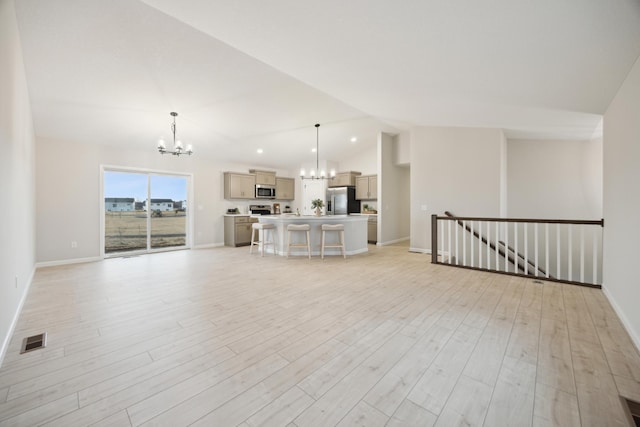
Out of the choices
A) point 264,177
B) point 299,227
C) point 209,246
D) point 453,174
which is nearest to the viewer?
point 299,227

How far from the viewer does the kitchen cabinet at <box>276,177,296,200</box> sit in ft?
29.5

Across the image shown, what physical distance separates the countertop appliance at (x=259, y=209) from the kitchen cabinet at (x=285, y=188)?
1.91 feet

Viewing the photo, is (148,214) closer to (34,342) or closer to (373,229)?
(34,342)

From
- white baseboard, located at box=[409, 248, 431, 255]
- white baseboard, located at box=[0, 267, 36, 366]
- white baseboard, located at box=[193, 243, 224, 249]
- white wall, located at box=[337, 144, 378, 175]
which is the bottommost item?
white baseboard, located at box=[0, 267, 36, 366]

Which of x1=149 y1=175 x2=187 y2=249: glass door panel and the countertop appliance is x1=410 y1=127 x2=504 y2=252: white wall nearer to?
the countertop appliance

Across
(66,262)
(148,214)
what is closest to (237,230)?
(148,214)

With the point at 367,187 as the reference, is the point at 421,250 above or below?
below

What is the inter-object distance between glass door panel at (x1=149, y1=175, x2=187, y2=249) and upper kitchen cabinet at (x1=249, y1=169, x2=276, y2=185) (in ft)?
6.89

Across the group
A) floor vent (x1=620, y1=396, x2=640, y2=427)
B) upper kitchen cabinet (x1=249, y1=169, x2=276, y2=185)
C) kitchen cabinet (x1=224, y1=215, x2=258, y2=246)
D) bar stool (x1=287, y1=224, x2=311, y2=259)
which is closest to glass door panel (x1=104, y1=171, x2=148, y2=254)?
kitchen cabinet (x1=224, y1=215, x2=258, y2=246)

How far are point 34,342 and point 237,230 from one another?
5345 mm

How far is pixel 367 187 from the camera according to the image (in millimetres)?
8258

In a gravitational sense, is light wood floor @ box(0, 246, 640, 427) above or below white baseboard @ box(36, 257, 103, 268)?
below

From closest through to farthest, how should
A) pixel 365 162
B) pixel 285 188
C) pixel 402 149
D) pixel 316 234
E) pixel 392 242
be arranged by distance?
1. pixel 316 234
2. pixel 402 149
3. pixel 392 242
4. pixel 365 162
5. pixel 285 188

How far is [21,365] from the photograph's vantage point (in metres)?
1.83
